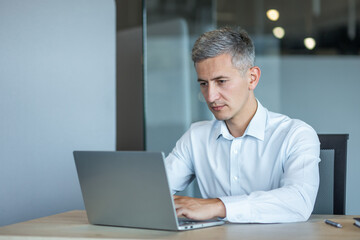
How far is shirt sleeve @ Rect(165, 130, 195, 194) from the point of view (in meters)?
2.12

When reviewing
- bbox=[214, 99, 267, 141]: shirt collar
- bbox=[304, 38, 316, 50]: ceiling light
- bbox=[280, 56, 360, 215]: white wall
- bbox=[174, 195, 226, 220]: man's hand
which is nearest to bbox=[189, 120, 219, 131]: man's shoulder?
bbox=[214, 99, 267, 141]: shirt collar

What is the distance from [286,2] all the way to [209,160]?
5.32 feet

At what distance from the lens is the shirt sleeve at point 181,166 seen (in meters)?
2.12

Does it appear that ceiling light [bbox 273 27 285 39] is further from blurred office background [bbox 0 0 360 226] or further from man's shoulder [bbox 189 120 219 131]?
man's shoulder [bbox 189 120 219 131]

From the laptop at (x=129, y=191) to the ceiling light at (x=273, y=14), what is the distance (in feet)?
6.63

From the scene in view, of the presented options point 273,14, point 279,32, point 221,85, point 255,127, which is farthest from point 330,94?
point 221,85

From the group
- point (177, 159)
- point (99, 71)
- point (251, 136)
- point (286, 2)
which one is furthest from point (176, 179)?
point (286, 2)

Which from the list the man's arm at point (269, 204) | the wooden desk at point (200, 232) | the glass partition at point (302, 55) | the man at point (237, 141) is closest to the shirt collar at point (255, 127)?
the man at point (237, 141)

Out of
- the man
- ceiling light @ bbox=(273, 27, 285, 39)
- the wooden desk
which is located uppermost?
ceiling light @ bbox=(273, 27, 285, 39)

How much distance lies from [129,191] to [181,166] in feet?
2.47

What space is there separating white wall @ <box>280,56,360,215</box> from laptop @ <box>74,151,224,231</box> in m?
1.83

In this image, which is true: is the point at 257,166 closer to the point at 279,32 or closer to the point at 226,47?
the point at 226,47

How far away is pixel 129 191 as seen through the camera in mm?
1407

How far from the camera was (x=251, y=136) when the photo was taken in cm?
198
